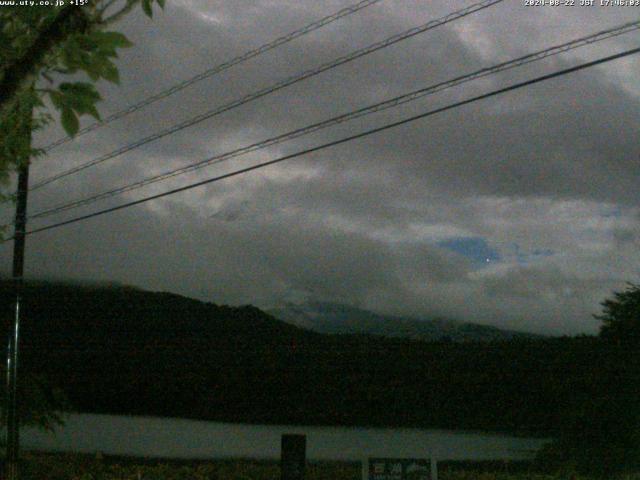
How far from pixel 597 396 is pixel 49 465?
11499 mm

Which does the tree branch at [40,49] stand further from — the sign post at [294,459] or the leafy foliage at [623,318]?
the leafy foliage at [623,318]

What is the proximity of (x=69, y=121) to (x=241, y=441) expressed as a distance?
23940mm

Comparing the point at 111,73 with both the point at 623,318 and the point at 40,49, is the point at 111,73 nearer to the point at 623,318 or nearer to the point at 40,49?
the point at 40,49

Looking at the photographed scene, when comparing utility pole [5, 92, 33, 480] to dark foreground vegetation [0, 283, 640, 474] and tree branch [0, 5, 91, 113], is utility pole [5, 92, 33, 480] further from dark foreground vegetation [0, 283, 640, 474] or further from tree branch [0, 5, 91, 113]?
tree branch [0, 5, 91, 113]

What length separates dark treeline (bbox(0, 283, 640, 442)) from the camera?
78.6 ft

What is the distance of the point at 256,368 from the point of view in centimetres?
3481

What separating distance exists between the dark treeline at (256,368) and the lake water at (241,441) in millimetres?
861

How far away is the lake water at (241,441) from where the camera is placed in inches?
875

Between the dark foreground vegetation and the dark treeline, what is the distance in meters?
0.06

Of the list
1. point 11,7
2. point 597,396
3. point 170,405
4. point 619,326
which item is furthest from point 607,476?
point 170,405

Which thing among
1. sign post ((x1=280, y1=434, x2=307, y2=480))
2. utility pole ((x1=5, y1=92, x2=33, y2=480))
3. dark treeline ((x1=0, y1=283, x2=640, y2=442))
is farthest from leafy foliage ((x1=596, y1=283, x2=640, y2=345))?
utility pole ((x1=5, y1=92, x2=33, y2=480))

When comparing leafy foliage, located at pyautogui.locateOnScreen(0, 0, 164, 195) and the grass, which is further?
the grass

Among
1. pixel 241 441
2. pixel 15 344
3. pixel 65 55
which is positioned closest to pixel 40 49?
pixel 65 55

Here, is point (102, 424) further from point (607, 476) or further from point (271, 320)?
point (607, 476)
